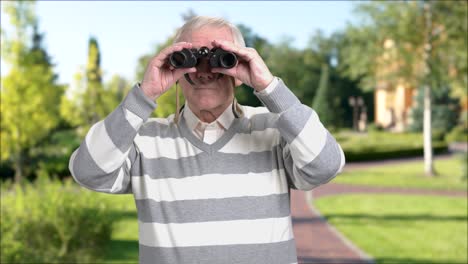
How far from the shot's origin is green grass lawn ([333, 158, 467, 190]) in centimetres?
1861

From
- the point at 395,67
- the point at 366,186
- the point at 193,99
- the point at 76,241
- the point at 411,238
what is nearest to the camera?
the point at 193,99

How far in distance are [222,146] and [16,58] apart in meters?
15.9

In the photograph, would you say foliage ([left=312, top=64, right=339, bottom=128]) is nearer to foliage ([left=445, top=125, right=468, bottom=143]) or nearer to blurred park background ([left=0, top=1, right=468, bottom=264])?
blurred park background ([left=0, top=1, right=468, bottom=264])

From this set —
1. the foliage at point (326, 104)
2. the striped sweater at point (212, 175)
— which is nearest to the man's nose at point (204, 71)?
the striped sweater at point (212, 175)

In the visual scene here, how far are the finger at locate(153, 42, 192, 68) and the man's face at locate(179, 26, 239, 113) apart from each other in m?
0.11

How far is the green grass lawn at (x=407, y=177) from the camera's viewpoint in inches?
733

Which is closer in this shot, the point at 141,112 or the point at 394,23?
the point at 141,112

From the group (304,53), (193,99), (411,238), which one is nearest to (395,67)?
(411,238)

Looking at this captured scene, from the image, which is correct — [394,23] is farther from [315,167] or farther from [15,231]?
[315,167]

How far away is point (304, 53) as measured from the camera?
52688 mm

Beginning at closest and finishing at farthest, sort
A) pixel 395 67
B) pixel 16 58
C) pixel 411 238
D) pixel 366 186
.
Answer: pixel 411 238, pixel 16 58, pixel 366 186, pixel 395 67

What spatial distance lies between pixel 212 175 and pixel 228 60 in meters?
0.42

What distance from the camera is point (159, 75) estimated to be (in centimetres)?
202

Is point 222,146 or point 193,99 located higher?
point 193,99
